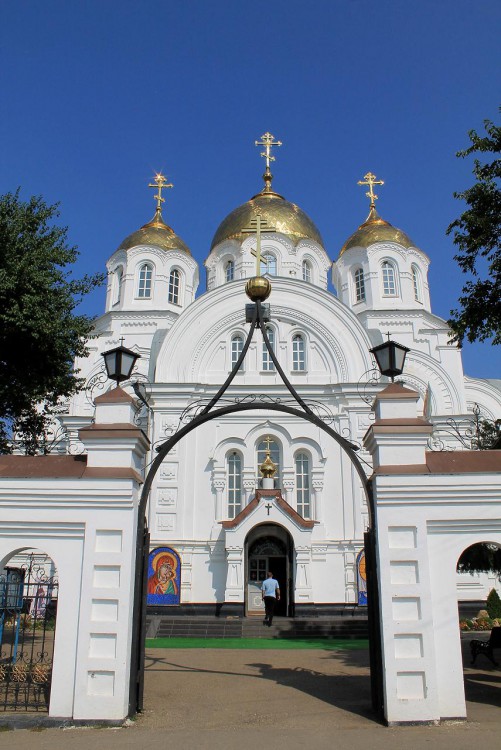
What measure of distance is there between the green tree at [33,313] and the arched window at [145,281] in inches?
556

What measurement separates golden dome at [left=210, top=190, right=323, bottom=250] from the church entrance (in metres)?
15.1

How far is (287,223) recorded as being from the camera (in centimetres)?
3164

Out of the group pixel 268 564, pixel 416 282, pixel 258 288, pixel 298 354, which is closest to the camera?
pixel 258 288

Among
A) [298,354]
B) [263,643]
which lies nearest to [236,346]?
[298,354]

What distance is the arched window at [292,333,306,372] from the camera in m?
24.9

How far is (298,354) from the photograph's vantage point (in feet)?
82.5

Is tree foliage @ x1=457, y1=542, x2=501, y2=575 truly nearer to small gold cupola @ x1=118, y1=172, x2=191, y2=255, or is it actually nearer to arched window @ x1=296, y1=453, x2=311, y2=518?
arched window @ x1=296, y1=453, x2=311, y2=518

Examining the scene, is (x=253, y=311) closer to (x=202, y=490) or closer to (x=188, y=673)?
(x=188, y=673)

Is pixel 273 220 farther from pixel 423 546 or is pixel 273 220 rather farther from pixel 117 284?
pixel 423 546

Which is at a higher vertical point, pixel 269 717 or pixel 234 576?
pixel 234 576

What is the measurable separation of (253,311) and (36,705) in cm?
563

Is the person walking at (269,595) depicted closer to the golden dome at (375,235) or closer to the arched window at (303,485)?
the arched window at (303,485)

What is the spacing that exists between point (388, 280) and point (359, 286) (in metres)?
1.38

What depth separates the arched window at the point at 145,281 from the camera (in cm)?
2934
